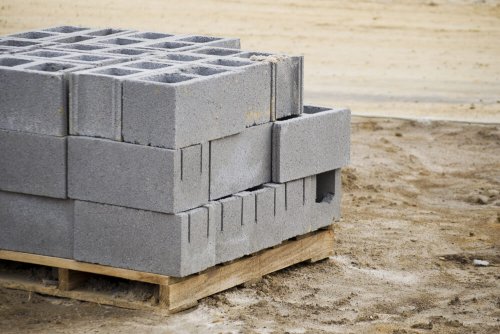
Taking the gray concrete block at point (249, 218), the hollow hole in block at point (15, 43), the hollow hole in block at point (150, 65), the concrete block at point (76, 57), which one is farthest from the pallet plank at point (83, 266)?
the hollow hole in block at point (15, 43)

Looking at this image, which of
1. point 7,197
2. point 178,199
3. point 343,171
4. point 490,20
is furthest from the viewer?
point 490,20

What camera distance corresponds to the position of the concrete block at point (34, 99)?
9000 mm

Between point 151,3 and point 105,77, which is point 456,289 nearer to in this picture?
point 105,77

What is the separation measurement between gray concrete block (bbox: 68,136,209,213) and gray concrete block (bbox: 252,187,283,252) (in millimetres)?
606

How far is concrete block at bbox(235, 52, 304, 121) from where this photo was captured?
970cm

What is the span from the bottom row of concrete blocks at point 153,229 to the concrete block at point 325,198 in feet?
0.90

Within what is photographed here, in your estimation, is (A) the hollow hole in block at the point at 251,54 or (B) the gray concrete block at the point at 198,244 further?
(A) the hollow hole in block at the point at 251,54

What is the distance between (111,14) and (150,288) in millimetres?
13272

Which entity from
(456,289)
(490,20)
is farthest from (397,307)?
(490,20)

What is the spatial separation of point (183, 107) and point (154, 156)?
0.38m

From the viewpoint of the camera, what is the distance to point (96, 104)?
8930 millimetres

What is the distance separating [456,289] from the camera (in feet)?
32.4

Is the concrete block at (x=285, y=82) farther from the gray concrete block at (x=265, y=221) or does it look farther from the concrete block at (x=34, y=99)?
the concrete block at (x=34, y=99)

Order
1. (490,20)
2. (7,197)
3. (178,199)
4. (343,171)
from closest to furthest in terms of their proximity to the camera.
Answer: (178,199) < (7,197) < (343,171) < (490,20)
